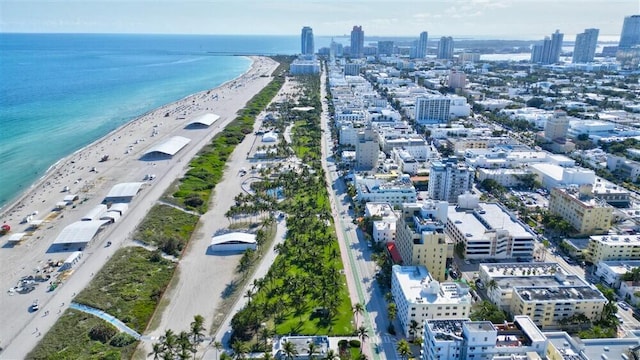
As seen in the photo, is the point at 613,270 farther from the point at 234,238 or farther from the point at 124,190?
the point at 124,190

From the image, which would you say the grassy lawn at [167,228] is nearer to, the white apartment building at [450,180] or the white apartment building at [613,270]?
the white apartment building at [450,180]

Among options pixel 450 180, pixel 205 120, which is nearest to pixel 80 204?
pixel 450 180

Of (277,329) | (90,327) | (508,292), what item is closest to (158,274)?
(90,327)

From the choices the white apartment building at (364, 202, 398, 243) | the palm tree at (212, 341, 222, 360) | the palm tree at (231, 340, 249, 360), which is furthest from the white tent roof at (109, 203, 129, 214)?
the palm tree at (231, 340, 249, 360)

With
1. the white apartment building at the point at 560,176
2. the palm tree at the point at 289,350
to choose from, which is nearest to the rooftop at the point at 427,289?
the palm tree at the point at 289,350

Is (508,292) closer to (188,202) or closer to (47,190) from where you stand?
(188,202)

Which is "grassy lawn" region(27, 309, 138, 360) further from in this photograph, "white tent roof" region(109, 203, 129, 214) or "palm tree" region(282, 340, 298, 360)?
"white tent roof" region(109, 203, 129, 214)

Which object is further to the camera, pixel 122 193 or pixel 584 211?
pixel 122 193
